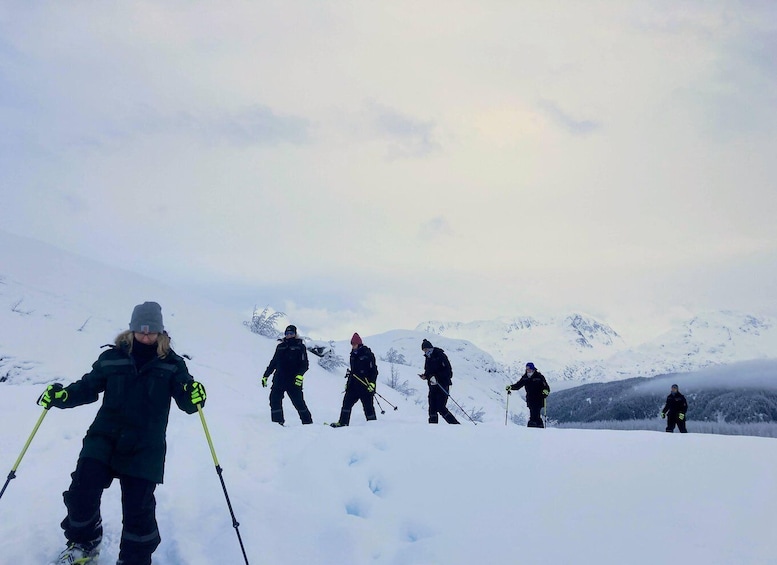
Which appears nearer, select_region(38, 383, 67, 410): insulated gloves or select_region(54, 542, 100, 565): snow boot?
select_region(54, 542, 100, 565): snow boot

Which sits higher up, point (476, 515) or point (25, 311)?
point (25, 311)

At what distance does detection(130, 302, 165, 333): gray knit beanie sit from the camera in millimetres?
4297

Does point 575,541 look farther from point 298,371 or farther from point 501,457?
point 298,371

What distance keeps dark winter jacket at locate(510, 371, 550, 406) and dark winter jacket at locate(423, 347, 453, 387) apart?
67.1 inches

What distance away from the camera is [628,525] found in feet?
15.9

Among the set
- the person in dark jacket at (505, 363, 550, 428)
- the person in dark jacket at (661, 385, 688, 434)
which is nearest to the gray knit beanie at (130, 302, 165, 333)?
the person in dark jacket at (505, 363, 550, 428)

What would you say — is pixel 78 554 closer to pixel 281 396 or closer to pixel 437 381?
pixel 281 396

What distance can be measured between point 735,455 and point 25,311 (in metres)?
14.3

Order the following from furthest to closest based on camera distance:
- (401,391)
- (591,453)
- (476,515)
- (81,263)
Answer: (401,391) → (81,263) → (591,453) → (476,515)

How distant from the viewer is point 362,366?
10.9 meters

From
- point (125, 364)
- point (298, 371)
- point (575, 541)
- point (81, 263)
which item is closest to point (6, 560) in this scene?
point (125, 364)

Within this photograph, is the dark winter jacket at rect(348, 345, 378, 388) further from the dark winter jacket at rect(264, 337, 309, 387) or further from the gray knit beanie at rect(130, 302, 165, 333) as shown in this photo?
the gray knit beanie at rect(130, 302, 165, 333)

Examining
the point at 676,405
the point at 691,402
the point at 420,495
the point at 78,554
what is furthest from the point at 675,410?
the point at 691,402

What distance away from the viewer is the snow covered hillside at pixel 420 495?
15.3ft
